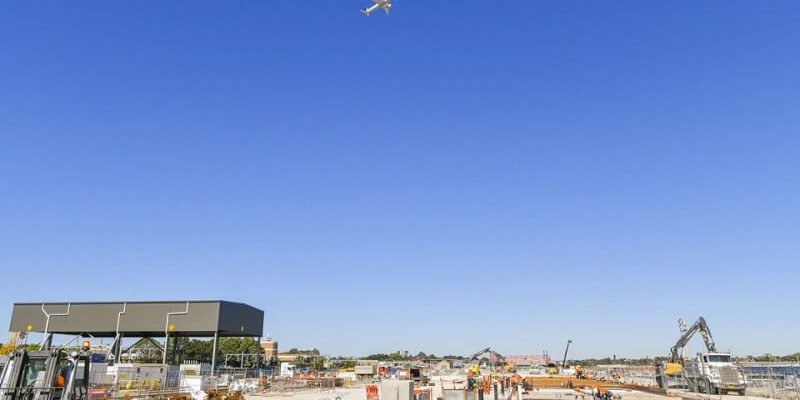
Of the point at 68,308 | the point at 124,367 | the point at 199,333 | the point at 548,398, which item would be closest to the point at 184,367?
the point at 199,333

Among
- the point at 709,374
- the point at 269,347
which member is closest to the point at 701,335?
the point at 709,374

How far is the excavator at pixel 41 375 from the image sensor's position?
41.4 ft

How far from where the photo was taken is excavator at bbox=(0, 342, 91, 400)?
12.6 m

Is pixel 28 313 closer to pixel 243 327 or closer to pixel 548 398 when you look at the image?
pixel 243 327

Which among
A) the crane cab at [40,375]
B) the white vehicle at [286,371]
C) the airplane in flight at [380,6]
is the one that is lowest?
the white vehicle at [286,371]

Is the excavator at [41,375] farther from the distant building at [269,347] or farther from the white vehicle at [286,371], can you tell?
the distant building at [269,347]

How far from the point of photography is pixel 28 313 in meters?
65.2

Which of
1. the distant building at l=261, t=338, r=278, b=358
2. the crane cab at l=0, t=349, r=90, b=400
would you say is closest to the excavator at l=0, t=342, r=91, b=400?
the crane cab at l=0, t=349, r=90, b=400

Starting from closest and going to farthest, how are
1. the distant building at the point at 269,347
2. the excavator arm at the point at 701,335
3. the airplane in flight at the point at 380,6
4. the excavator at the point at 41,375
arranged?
the excavator at the point at 41,375 → the airplane in flight at the point at 380,6 → the excavator arm at the point at 701,335 → the distant building at the point at 269,347

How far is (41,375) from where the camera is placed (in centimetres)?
1299

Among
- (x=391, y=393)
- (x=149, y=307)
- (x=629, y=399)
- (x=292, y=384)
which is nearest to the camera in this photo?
(x=391, y=393)

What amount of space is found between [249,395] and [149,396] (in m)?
10.1

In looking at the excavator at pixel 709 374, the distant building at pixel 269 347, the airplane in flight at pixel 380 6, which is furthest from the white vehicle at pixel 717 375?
the distant building at pixel 269 347

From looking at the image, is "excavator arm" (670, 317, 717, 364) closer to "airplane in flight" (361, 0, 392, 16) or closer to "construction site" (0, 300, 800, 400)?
"construction site" (0, 300, 800, 400)
